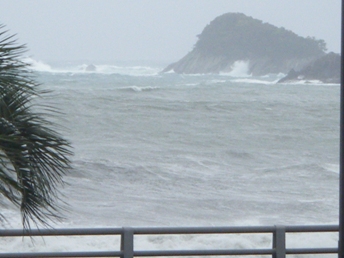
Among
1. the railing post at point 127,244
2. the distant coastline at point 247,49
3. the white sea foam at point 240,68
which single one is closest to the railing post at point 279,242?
the railing post at point 127,244

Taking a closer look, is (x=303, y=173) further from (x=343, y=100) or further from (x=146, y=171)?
(x=343, y=100)

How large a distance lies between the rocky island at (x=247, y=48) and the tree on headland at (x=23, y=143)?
138135 mm

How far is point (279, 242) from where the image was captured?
494 cm

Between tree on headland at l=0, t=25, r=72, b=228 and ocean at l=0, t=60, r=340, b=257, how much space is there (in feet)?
0.78

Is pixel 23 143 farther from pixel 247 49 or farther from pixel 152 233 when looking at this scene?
pixel 247 49

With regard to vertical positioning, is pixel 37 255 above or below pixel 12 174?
below

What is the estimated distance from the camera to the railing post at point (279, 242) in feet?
16.1

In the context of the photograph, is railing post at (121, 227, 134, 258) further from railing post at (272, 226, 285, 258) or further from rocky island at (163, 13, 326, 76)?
rocky island at (163, 13, 326, 76)

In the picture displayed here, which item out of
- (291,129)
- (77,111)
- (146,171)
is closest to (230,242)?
(146,171)

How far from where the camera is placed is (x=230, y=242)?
1109 cm

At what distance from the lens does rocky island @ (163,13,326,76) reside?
477 feet

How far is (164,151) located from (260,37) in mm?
129181

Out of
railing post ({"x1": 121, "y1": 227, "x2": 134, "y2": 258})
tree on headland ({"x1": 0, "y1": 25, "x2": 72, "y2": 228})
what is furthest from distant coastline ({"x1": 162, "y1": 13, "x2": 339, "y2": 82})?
tree on headland ({"x1": 0, "y1": 25, "x2": 72, "y2": 228})

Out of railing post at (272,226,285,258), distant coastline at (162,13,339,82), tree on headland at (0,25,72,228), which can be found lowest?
railing post at (272,226,285,258)
